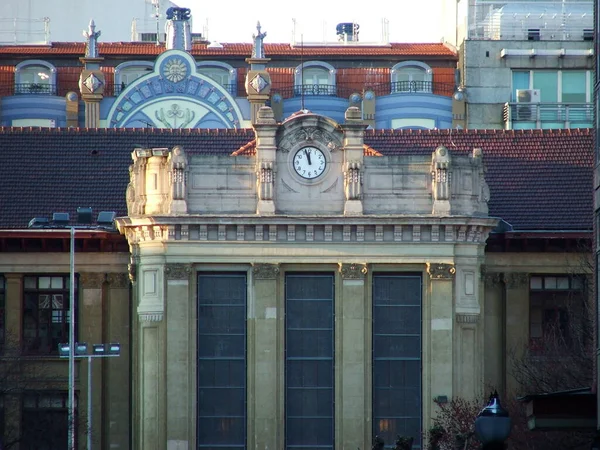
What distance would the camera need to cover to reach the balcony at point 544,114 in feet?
368

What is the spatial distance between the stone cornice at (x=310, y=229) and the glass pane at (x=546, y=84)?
3802 cm

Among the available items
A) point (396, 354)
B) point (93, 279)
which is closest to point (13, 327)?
point (93, 279)

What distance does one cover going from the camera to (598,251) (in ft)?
170

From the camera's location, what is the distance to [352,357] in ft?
250

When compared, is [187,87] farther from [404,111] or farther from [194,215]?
[194,215]

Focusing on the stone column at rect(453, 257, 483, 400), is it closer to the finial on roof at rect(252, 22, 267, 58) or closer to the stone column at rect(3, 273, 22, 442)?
the stone column at rect(3, 273, 22, 442)

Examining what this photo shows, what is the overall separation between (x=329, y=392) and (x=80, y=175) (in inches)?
521

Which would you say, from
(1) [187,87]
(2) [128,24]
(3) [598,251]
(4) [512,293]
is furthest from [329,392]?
(2) [128,24]

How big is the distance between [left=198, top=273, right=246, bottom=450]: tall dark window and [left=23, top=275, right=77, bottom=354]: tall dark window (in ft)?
20.8

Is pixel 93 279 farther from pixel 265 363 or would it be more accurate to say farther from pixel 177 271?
pixel 265 363

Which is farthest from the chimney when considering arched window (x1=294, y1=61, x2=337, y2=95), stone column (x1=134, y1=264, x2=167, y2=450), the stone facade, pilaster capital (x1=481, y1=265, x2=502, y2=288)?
stone column (x1=134, y1=264, x2=167, y2=450)

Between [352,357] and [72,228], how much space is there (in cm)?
1023

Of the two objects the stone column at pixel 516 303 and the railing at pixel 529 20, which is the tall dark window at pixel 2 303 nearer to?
the stone column at pixel 516 303

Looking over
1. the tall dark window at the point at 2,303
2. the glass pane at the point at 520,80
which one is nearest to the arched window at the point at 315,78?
the glass pane at the point at 520,80
